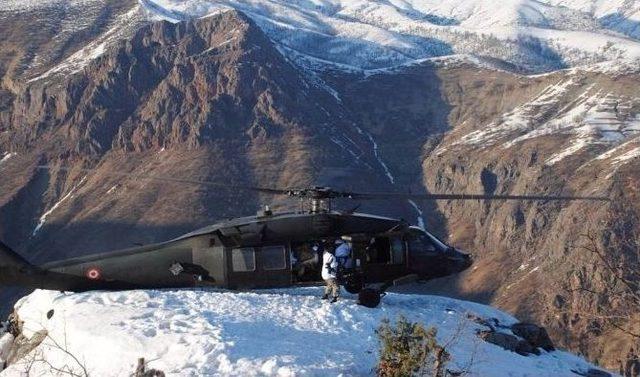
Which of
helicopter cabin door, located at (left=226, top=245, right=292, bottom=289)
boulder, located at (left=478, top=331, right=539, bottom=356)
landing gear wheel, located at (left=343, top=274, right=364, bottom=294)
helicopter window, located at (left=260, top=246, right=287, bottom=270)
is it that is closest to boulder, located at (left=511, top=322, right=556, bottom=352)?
boulder, located at (left=478, top=331, right=539, bottom=356)

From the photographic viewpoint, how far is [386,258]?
1049 inches

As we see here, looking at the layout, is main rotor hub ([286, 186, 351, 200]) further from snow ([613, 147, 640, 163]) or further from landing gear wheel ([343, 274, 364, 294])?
snow ([613, 147, 640, 163])

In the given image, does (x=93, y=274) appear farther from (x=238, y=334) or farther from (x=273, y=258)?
(x=238, y=334)

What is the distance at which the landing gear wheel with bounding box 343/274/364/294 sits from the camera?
26.2 m

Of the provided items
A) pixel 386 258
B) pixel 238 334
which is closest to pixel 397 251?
pixel 386 258

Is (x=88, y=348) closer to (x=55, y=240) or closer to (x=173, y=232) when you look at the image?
(x=173, y=232)

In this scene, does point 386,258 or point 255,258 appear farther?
point 386,258

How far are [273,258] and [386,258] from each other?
391 centimetres

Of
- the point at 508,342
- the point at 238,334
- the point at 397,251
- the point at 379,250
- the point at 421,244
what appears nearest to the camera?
the point at 238,334

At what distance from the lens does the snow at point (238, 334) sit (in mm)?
18734

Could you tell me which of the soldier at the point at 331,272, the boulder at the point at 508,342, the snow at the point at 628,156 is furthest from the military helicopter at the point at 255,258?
the snow at the point at 628,156

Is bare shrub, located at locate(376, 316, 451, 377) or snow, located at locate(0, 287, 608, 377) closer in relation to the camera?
bare shrub, located at locate(376, 316, 451, 377)

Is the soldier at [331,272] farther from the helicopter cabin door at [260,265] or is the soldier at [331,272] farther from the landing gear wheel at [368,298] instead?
the helicopter cabin door at [260,265]

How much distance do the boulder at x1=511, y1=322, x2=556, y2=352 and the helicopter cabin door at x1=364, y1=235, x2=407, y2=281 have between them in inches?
173
